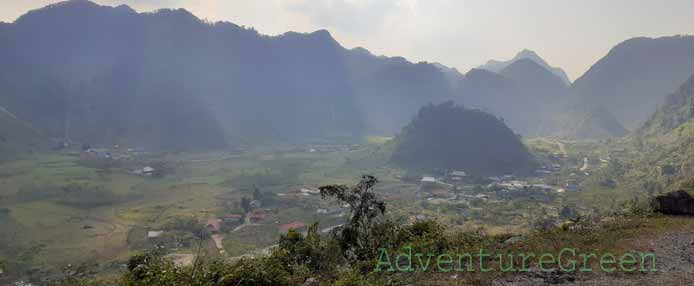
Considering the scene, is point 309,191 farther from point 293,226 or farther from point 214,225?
point 214,225

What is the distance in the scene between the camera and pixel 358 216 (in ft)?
58.0

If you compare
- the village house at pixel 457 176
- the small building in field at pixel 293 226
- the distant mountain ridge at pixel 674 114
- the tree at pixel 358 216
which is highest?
the distant mountain ridge at pixel 674 114

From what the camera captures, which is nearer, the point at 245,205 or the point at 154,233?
the point at 154,233

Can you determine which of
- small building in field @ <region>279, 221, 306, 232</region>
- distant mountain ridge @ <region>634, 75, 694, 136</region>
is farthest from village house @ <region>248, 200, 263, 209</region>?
distant mountain ridge @ <region>634, 75, 694, 136</region>

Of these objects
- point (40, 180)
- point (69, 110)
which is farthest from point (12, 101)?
point (40, 180)

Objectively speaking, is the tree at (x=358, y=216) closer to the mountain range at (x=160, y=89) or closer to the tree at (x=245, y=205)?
the tree at (x=245, y=205)

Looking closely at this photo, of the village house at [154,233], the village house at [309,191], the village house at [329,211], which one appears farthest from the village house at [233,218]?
the village house at [309,191]

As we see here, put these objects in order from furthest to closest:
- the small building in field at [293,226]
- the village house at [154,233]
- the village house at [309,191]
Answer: the village house at [309,191] → the small building in field at [293,226] → the village house at [154,233]

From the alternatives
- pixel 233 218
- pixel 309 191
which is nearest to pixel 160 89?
pixel 309 191

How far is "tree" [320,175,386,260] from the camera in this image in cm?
1717

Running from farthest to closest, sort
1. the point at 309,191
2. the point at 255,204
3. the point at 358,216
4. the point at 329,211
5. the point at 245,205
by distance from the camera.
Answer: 1. the point at 309,191
2. the point at 255,204
3. the point at 245,205
4. the point at 329,211
5. the point at 358,216

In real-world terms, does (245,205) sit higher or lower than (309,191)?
lower

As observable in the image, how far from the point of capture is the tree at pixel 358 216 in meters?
17.2

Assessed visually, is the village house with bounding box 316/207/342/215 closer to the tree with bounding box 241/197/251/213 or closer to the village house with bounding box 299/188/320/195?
the tree with bounding box 241/197/251/213
